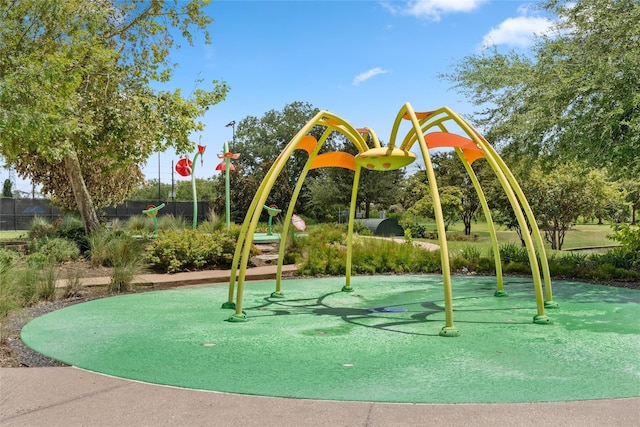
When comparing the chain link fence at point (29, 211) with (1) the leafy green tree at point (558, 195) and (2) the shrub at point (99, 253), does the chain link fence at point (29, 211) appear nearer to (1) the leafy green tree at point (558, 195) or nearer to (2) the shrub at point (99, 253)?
(1) the leafy green tree at point (558, 195)

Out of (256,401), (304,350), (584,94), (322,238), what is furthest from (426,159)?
(322,238)

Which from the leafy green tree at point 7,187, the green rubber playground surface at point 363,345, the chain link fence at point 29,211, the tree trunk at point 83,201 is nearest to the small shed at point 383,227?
the tree trunk at point 83,201

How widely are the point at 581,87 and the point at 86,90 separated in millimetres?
11544

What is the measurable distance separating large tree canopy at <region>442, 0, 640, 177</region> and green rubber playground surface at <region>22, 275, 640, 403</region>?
9.03 feet

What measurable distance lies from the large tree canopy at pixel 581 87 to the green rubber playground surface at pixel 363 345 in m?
2.75

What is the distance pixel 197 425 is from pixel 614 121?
8.52 metres

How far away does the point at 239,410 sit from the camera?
379 cm

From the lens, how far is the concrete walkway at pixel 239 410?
3.54m

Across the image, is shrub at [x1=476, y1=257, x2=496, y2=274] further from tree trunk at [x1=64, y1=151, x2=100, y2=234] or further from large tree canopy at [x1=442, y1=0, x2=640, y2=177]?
tree trunk at [x1=64, y1=151, x2=100, y2=234]

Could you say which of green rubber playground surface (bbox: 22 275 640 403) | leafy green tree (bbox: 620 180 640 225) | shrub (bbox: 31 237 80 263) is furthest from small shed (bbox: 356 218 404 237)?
green rubber playground surface (bbox: 22 275 640 403)

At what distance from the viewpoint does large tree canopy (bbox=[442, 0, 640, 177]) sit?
9.21 metres

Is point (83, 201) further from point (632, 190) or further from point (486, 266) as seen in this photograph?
point (632, 190)

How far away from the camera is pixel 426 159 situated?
6445 millimetres

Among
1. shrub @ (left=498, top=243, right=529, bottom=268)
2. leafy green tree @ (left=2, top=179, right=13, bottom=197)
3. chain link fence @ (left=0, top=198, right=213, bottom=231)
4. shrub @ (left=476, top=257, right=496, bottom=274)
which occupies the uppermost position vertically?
leafy green tree @ (left=2, top=179, right=13, bottom=197)
